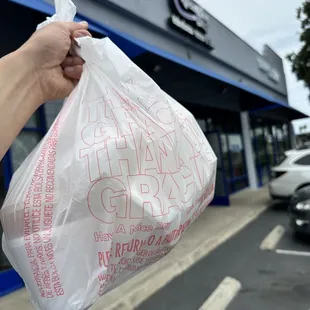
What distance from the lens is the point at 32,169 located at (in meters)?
1.29

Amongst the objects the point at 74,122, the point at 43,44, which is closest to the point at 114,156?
the point at 74,122

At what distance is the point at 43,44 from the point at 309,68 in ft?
62.9

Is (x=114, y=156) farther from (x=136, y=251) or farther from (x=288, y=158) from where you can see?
(x=288, y=158)

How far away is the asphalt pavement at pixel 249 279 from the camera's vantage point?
384 centimetres

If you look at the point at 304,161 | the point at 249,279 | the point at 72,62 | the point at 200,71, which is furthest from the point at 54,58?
the point at 304,161

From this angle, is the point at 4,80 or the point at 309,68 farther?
the point at 309,68

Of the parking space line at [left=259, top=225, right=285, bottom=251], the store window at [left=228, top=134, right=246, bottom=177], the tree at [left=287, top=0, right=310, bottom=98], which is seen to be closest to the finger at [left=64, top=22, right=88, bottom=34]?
the parking space line at [left=259, top=225, right=285, bottom=251]

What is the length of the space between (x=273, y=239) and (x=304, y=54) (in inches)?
566

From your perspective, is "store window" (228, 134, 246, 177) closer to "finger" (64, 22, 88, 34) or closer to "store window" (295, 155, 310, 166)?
"store window" (295, 155, 310, 166)

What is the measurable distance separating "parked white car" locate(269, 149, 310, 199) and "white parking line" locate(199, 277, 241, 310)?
5097 millimetres

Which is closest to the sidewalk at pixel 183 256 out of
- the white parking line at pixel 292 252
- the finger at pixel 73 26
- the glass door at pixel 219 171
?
the glass door at pixel 219 171

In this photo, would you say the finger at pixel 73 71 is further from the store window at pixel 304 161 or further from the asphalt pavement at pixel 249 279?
the store window at pixel 304 161

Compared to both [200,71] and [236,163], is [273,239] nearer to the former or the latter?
[200,71]

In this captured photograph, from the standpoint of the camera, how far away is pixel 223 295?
4.05 m
